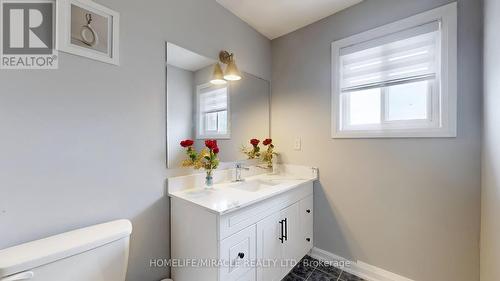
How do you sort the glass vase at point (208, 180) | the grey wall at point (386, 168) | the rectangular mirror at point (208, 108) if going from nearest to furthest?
the grey wall at point (386, 168) → the rectangular mirror at point (208, 108) → the glass vase at point (208, 180)

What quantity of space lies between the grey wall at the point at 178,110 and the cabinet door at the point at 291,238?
3.08 feet

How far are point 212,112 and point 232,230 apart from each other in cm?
99

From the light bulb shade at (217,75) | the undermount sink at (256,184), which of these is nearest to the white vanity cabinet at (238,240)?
the undermount sink at (256,184)

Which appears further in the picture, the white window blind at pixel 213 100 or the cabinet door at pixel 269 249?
the white window blind at pixel 213 100

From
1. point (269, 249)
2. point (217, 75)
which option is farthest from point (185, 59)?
point (269, 249)

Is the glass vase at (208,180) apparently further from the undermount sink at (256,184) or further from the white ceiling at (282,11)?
the white ceiling at (282,11)

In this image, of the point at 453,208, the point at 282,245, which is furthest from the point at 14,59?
the point at 453,208

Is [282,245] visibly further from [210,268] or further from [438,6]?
[438,6]

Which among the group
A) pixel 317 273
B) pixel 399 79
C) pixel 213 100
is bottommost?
pixel 317 273

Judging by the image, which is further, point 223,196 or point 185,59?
point 185,59

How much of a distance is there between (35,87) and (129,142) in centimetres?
47

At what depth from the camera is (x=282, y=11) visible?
6.05 ft

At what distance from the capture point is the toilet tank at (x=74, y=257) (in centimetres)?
76

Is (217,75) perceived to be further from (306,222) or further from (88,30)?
(306,222)
